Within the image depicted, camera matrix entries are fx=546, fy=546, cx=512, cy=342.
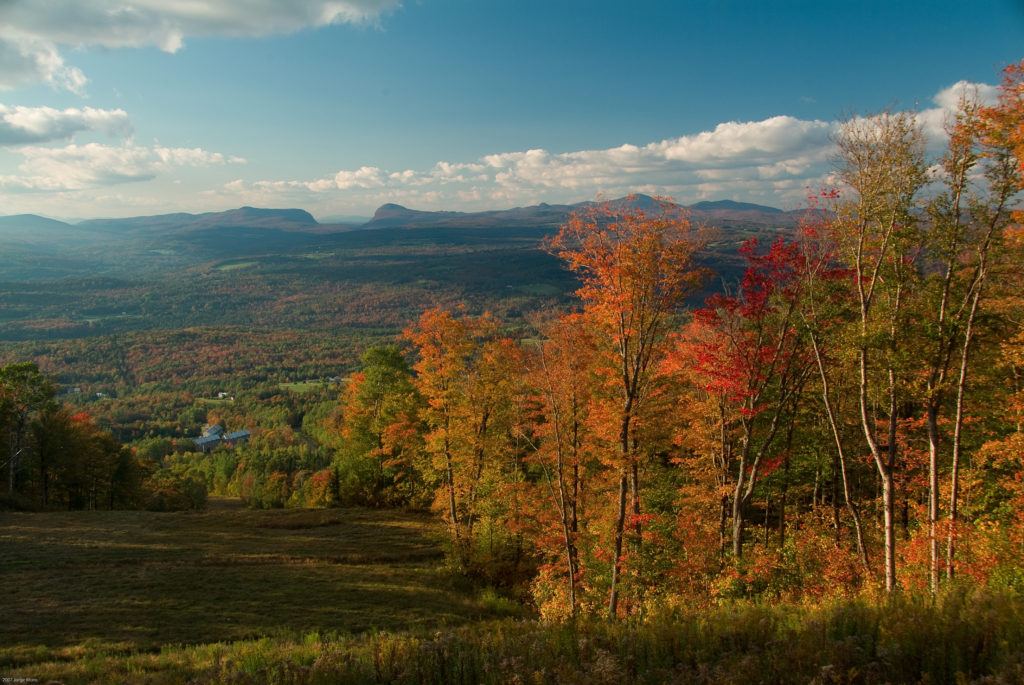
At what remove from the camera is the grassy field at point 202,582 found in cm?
1633

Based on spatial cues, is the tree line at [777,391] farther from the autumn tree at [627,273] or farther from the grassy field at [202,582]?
the grassy field at [202,582]

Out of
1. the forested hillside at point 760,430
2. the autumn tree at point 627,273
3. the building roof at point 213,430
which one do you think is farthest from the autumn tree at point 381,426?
the building roof at point 213,430

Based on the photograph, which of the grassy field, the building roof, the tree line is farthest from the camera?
the building roof

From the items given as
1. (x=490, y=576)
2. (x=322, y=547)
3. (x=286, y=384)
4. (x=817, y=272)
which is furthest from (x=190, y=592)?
(x=286, y=384)

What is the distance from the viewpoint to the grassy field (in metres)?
16.3

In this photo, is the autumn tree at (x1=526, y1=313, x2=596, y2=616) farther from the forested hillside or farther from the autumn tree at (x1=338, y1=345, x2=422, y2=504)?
the autumn tree at (x1=338, y1=345, x2=422, y2=504)

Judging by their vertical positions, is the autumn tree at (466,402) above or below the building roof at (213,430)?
above

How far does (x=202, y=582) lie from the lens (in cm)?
2164

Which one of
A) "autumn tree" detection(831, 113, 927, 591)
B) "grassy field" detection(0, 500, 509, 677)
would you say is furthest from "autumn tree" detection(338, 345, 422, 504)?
"autumn tree" detection(831, 113, 927, 591)

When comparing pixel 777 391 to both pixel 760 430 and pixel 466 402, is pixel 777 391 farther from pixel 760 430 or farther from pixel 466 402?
pixel 466 402

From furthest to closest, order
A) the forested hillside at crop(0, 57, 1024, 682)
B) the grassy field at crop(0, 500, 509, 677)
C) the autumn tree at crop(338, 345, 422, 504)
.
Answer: the autumn tree at crop(338, 345, 422, 504) → the grassy field at crop(0, 500, 509, 677) → the forested hillside at crop(0, 57, 1024, 682)

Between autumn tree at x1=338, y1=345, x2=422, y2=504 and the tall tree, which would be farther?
autumn tree at x1=338, y1=345, x2=422, y2=504

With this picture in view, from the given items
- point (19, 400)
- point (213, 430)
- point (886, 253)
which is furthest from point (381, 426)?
point (213, 430)

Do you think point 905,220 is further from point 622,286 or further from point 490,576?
point 490,576
